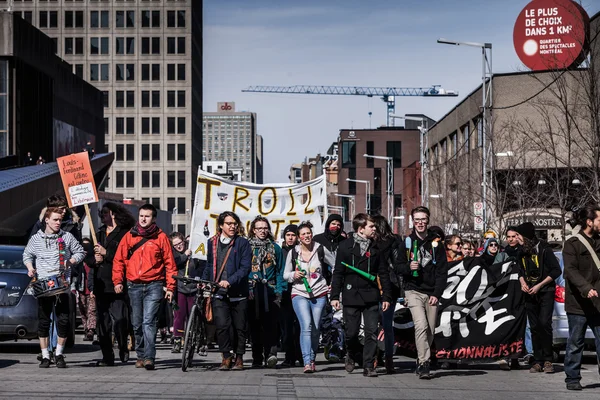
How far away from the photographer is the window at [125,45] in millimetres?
126438

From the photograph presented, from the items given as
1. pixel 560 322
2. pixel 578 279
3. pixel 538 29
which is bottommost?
pixel 560 322

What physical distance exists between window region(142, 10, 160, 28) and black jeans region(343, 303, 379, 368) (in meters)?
116

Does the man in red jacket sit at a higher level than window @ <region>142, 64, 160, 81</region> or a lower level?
lower

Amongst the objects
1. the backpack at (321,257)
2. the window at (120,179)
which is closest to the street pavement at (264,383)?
the backpack at (321,257)

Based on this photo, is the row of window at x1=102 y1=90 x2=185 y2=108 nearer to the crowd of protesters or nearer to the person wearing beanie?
the crowd of protesters

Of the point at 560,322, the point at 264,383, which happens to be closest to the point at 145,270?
the point at 264,383

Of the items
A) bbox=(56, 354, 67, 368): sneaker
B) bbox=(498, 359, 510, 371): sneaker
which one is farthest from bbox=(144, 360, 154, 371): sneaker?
bbox=(498, 359, 510, 371): sneaker

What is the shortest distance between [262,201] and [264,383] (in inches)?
337

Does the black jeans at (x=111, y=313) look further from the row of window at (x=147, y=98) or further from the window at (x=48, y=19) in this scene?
the window at (x=48, y=19)

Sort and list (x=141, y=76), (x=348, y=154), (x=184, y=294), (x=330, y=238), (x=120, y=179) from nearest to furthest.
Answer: (x=330, y=238)
(x=184, y=294)
(x=141, y=76)
(x=120, y=179)
(x=348, y=154)

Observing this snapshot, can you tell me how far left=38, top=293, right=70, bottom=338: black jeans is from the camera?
43.5ft

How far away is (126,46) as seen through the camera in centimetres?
12669

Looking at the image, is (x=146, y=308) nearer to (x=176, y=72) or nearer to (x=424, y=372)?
(x=424, y=372)

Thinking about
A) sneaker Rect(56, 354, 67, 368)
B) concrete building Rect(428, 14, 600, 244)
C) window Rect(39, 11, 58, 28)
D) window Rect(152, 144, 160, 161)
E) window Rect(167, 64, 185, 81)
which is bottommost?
sneaker Rect(56, 354, 67, 368)
